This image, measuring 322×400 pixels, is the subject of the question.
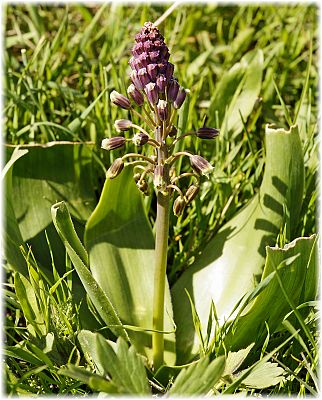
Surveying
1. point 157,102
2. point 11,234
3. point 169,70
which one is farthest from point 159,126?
point 11,234

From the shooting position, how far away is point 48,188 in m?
3.17

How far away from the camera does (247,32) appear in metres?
4.58

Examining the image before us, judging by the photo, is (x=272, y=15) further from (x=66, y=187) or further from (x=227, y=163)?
(x=66, y=187)

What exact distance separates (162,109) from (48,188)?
101cm

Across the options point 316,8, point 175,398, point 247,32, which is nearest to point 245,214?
point 175,398

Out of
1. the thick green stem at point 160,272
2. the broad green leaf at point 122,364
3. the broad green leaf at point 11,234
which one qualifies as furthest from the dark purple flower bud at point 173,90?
the broad green leaf at point 122,364

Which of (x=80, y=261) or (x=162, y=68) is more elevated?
(x=162, y=68)

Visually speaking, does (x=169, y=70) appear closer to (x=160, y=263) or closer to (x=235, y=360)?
(x=160, y=263)

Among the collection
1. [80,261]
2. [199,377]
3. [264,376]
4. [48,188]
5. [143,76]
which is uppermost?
[143,76]

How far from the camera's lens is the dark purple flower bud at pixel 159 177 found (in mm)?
2354

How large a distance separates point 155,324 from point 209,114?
58.6 inches

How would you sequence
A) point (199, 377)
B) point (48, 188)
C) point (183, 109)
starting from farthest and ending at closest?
point (48, 188) < point (183, 109) < point (199, 377)

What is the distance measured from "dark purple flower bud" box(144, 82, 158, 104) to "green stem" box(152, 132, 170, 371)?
159 millimetres

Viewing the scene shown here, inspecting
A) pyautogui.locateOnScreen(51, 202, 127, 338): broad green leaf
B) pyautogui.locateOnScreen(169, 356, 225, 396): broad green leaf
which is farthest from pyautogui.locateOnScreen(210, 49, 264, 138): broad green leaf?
pyautogui.locateOnScreen(169, 356, 225, 396): broad green leaf
